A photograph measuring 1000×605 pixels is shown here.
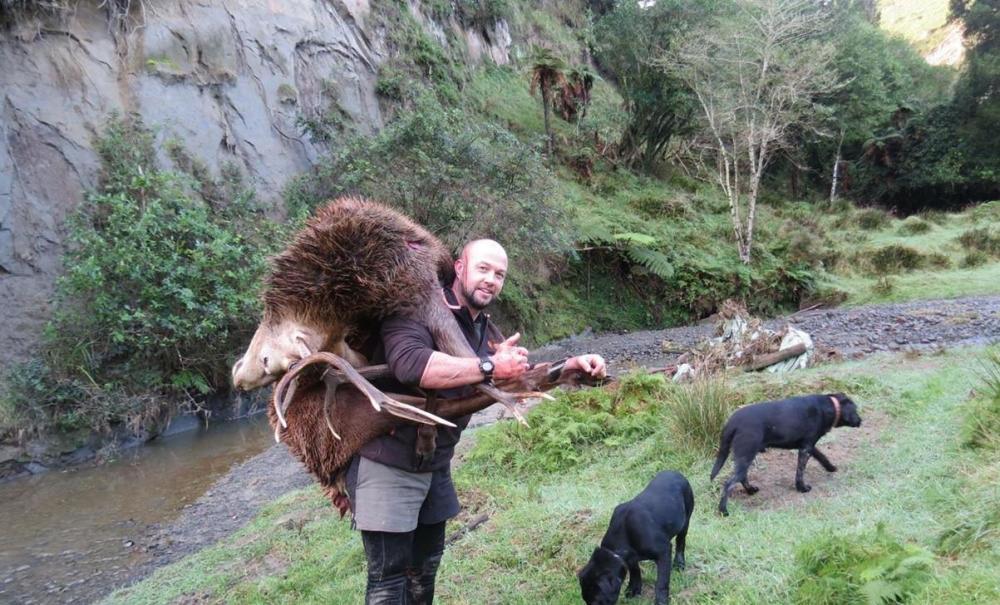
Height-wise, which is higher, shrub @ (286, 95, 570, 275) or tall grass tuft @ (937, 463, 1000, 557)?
shrub @ (286, 95, 570, 275)

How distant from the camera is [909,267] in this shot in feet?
63.7

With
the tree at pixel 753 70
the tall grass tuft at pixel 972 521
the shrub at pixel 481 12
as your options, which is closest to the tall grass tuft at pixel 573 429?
the tall grass tuft at pixel 972 521

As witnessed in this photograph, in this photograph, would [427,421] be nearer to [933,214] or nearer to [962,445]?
[962,445]

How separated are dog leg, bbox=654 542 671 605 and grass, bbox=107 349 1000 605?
10 centimetres

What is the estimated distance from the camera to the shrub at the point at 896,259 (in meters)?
19.4

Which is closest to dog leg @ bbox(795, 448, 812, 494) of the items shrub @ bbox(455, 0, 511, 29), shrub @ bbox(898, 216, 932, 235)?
shrub @ bbox(455, 0, 511, 29)

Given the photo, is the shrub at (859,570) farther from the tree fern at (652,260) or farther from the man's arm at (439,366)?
the tree fern at (652,260)

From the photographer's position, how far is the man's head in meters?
2.50

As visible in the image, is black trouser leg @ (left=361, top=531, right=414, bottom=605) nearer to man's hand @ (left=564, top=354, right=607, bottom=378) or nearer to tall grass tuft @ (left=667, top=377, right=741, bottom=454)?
man's hand @ (left=564, top=354, right=607, bottom=378)

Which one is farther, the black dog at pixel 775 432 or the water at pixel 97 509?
the water at pixel 97 509

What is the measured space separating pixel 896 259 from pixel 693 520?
19.9 metres

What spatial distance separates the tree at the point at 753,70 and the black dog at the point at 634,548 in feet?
58.3

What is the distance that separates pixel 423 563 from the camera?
266 centimetres

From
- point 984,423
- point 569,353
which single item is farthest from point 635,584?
point 569,353
